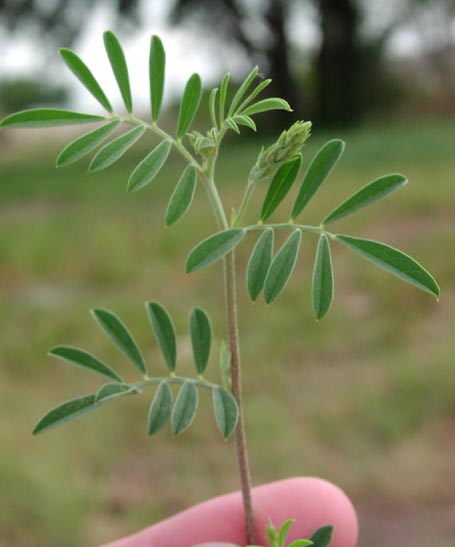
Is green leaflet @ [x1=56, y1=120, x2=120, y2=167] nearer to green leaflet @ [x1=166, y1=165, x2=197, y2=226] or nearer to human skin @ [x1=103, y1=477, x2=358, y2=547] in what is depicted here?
green leaflet @ [x1=166, y1=165, x2=197, y2=226]

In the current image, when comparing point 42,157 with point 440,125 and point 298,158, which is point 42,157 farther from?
point 298,158

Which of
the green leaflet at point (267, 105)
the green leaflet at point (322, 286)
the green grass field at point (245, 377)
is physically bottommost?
the green grass field at point (245, 377)

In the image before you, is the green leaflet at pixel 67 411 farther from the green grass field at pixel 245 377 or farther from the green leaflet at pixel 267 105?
the green grass field at pixel 245 377

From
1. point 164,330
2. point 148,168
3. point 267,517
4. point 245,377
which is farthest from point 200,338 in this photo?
point 245,377

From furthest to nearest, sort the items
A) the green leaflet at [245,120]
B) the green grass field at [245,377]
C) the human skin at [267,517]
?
the green grass field at [245,377] → the human skin at [267,517] → the green leaflet at [245,120]

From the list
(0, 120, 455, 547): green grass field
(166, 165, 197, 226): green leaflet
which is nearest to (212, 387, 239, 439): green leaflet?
(166, 165, 197, 226): green leaflet

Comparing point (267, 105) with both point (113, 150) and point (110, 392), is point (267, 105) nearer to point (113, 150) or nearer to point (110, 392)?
point (113, 150)

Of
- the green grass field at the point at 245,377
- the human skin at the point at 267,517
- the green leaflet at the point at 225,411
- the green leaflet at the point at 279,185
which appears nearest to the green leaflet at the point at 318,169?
the green leaflet at the point at 279,185
